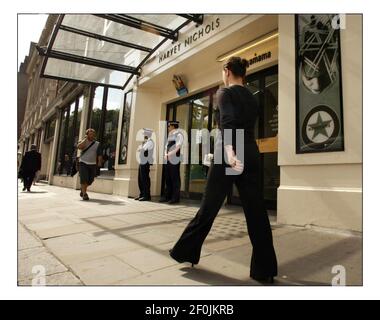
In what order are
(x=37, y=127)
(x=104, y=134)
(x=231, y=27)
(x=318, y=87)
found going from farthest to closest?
(x=37, y=127)
(x=104, y=134)
(x=231, y=27)
(x=318, y=87)

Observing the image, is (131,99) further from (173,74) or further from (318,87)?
(318,87)

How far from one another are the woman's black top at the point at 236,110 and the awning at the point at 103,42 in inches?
155

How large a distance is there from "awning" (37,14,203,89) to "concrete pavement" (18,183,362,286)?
3.54 metres

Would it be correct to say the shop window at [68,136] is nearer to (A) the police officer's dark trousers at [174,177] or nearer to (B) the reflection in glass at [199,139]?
(B) the reflection in glass at [199,139]

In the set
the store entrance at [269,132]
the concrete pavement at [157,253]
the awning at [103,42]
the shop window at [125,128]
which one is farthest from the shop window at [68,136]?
the concrete pavement at [157,253]

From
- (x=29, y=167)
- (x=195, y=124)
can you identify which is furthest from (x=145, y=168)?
(x=29, y=167)

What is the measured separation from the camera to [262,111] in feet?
18.1

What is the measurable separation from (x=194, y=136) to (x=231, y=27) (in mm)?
2984

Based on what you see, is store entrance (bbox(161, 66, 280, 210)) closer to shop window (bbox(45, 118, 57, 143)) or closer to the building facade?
the building facade

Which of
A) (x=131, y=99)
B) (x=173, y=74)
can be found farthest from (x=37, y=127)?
(x=173, y=74)

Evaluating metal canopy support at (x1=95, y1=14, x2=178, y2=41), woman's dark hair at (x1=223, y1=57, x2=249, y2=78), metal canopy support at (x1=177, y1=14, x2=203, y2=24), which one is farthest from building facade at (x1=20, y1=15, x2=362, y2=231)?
woman's dark hair at (x1=223, y1=57, x2=249, y2=78)

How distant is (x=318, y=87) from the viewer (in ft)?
11.6

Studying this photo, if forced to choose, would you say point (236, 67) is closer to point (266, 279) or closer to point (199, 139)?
point (266, 279)
